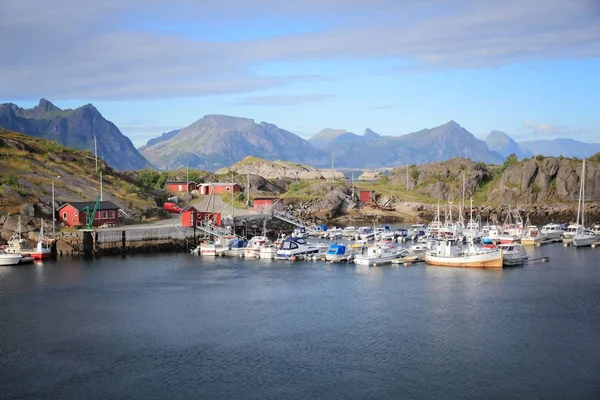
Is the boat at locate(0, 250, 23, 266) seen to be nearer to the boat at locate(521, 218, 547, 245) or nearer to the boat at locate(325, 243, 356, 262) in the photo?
the boat at locate(325, 243, 356, 262)

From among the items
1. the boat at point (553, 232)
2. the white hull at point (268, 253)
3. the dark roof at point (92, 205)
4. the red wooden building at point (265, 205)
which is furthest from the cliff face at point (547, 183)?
the dark roof at point (92, 205)

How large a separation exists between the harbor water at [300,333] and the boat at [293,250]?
19.1 ft

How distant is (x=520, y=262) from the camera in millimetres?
58594

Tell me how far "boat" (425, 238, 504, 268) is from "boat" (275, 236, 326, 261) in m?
11.4

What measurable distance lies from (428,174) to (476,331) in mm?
90162

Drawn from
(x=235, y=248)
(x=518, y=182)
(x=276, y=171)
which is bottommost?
(x=235, y=248)

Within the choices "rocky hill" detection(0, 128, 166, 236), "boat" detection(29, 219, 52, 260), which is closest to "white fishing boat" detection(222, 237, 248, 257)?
"rocky hill" detection(0, 128, 166, 236)

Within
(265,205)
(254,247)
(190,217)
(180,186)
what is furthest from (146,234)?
(180,186)

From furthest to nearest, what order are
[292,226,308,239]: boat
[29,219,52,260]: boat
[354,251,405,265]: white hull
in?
[292,226,308,239]: boat < [29,219,52,260]: boat < [354,251,405,265]: white hull

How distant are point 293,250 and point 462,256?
52.3 ft

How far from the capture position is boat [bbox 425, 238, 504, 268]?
55.8m

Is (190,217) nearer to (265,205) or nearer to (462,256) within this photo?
(265,205)

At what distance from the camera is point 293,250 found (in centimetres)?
6406

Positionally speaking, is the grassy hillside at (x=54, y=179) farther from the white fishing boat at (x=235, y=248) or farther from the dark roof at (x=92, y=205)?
the white fishing boat at (x=235, y=248)
